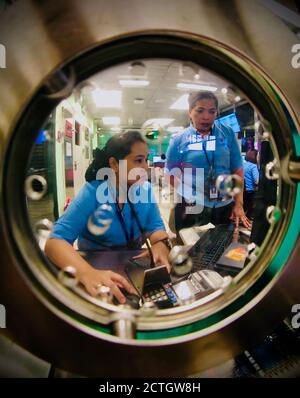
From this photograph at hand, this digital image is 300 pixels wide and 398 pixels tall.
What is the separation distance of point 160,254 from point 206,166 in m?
0.58

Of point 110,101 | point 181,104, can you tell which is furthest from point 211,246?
point 181,104

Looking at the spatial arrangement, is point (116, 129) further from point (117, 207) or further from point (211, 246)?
point (211, 246)

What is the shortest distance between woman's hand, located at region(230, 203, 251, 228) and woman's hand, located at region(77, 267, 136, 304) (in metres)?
0.74

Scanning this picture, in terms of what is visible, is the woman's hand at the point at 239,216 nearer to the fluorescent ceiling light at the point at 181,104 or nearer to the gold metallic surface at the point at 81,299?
the fluorescent ceiling light at the point at 181,104

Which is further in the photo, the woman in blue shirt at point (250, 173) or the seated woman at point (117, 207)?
the woman in blue shirt at point (250, 173)

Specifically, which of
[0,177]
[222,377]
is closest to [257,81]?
[0,177]

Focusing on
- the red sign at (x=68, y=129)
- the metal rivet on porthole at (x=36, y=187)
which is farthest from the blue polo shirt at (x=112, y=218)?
the red sign at (x=68, y=129)

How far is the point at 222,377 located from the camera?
0.57 m

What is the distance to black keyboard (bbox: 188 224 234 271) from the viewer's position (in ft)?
3.38

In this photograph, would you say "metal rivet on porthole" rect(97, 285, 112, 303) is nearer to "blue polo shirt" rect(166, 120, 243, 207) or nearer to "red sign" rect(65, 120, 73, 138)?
"blue polo shirt" rect(166, 120, 243, 207)

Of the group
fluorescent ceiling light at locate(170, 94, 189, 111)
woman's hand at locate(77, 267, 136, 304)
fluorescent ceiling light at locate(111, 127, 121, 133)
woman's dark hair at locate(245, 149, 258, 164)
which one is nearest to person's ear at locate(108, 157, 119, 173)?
fluorescent ceiling light at locate(111, 127, 121, 133)

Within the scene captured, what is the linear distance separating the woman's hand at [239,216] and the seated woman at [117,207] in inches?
14.9

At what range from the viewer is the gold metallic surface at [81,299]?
418mm
